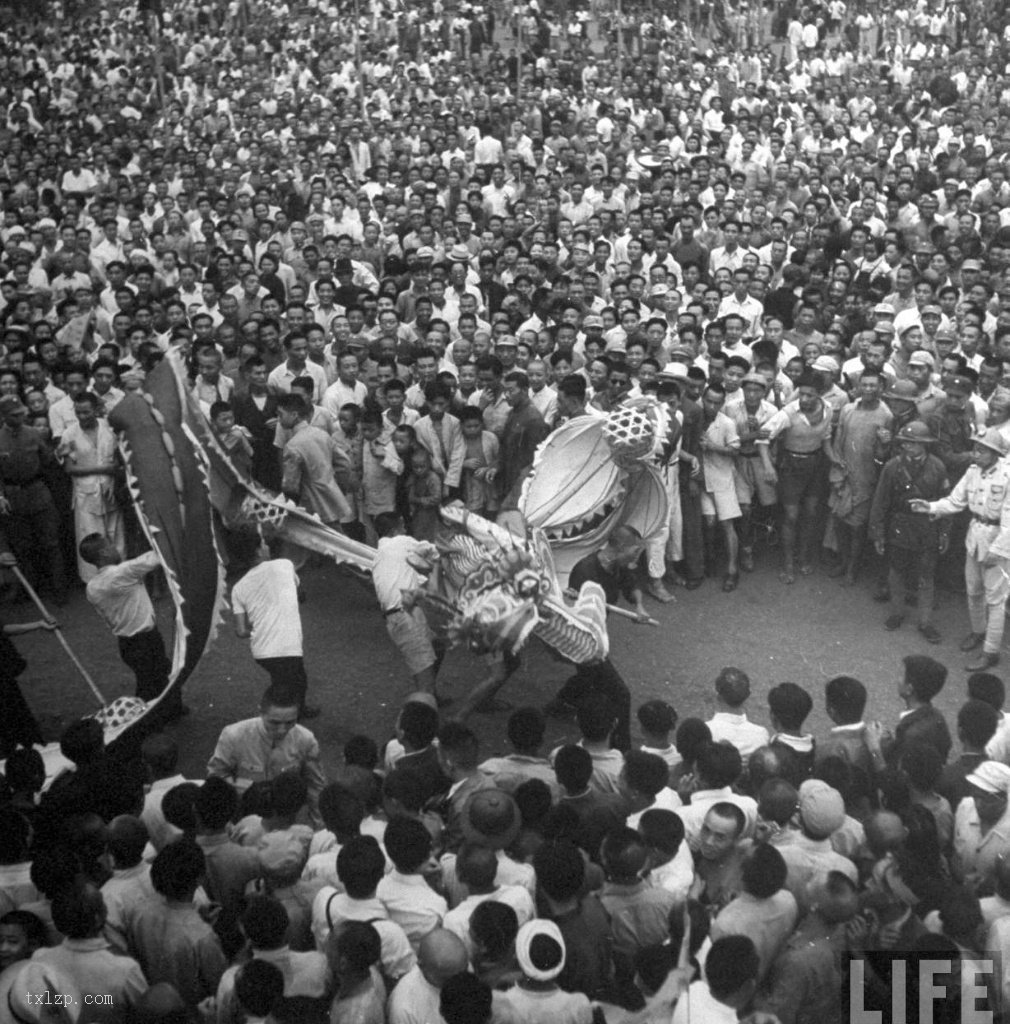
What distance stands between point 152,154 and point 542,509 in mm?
12100

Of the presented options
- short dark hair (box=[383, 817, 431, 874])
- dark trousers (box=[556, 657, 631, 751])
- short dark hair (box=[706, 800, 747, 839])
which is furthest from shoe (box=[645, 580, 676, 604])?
short dark hair (box=[383, 817, 431, 874])

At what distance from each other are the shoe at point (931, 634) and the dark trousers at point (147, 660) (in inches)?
208

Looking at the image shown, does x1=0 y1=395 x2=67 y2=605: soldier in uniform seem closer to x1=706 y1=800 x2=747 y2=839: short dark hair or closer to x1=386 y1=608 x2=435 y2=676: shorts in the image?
x1=386 y1=608 x2=435 y2=676: shorts

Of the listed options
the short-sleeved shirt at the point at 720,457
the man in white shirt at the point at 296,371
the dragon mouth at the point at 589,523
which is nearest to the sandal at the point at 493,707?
the dragon mouth at the point at 589,523

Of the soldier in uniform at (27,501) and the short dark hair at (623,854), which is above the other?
the short dark hair at (623,854)

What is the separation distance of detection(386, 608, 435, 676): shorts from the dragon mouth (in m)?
0.97

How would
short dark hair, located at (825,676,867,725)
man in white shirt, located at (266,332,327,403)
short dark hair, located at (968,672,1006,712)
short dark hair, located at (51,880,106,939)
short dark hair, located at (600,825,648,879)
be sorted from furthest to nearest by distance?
man in white shirt, located at (266,332,327,403), short dark hair, located at (968,672,1006,712), short dark hair, located at (825,676,867,725), short dark hair, located at (600,825,648,879), short dark hair, located at (51,880,106,939)

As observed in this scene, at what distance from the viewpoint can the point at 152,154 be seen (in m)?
17.7

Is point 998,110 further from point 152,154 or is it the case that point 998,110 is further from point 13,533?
point 13,533

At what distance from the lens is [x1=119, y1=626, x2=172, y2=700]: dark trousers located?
25.3 feet

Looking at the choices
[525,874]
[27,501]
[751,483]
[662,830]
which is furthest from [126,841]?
[751,483]

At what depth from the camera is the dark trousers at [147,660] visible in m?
7.72

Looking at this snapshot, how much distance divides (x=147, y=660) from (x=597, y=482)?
9.87 feet

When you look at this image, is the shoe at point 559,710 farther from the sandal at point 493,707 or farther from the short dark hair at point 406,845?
the short dark hair at point 406,845
